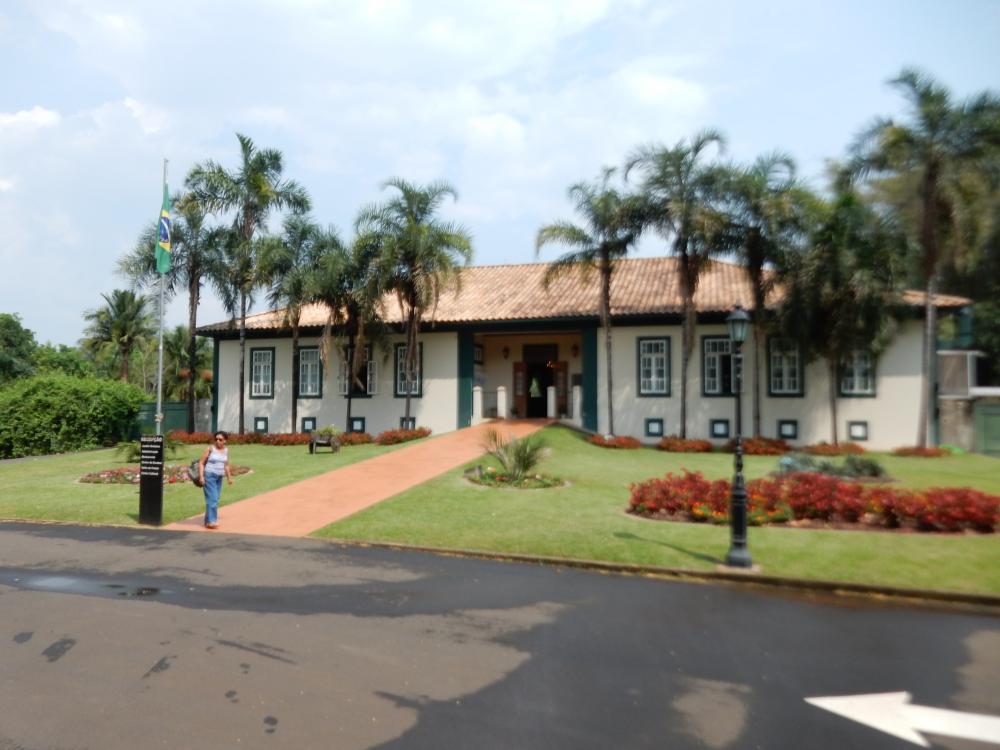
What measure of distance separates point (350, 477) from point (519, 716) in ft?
38.0

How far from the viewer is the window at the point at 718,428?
2148cm

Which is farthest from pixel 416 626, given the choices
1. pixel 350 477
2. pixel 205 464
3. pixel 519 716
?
pixel 350 477

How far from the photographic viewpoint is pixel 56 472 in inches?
723

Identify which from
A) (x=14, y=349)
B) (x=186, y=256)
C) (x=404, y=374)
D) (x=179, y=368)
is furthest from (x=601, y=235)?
(x=14, y=349)

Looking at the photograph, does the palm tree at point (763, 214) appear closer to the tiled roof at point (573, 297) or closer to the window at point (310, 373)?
the tiled roof at point (573, 297)

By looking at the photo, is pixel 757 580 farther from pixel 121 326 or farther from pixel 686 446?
pixel 121 326

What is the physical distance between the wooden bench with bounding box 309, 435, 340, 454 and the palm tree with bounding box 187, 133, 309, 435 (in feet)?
19.0

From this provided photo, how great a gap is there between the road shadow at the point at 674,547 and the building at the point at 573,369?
10.7 metres

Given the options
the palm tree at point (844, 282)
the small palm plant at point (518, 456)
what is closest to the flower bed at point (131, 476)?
the small palm plant at point (518, 456)

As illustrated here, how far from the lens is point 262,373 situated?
26375mm

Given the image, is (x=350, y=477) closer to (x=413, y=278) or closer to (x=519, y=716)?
(x=413, y=278)

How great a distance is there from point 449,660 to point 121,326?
44.6 m

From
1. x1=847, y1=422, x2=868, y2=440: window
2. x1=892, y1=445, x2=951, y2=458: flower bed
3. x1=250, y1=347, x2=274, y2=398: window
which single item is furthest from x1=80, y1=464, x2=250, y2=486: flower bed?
x1=892, y1=445, x2=951, y2=458: flower bed

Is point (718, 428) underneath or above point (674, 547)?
above
